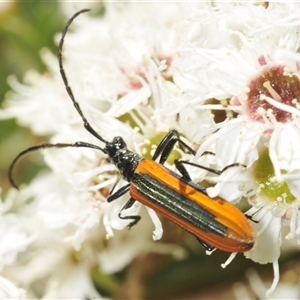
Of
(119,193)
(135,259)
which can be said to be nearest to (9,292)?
(119,193)

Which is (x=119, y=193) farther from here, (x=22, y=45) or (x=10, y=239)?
(x=22, y=45)

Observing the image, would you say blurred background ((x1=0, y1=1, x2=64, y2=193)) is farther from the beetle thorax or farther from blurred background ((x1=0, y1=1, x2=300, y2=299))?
the beetle thorax

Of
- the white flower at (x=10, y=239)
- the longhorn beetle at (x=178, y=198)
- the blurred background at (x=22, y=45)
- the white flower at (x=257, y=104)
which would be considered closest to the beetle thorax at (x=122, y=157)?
the longhorn beetle at (x=178, y=198)

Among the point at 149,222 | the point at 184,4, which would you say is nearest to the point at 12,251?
the point at 149,222

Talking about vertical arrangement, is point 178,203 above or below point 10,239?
above

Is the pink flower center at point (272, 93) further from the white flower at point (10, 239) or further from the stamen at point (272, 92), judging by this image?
the white flower at point (10, 239)

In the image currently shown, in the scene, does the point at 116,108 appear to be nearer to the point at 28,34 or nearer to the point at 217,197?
the point at 217,197

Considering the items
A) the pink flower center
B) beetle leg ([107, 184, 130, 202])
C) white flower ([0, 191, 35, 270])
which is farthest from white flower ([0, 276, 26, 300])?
the pink flower center

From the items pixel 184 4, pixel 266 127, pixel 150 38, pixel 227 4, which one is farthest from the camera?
pixel 150 38
